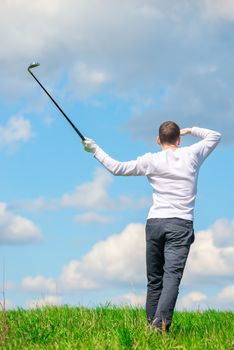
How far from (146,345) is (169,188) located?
1.83 m

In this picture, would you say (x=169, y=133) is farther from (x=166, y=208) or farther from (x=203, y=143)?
(x=166, y=208)

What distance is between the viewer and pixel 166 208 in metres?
8.75

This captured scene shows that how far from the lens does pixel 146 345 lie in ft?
27.2

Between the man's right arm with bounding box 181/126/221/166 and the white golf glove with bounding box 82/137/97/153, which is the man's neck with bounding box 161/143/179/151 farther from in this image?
the white golf glove with bounding box 82/137/97/153

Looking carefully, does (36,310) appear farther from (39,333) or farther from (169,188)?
(169,188)

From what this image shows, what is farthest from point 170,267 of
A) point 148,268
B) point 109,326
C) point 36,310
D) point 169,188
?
point 36,310

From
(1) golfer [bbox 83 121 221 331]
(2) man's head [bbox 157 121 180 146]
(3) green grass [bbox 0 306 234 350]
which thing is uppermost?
(2) man's head [bbox 157 121 180 146]

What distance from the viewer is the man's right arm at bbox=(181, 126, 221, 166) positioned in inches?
357

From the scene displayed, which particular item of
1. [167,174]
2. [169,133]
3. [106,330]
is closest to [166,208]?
[167,174]

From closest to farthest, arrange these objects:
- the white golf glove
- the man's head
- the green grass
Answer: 1. the green grass
2. the white golf glove
3. the man's head

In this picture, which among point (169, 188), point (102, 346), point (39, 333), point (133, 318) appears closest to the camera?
point (102, 346)

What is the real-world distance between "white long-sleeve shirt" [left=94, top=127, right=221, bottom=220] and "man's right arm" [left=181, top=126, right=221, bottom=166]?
2.7 inches

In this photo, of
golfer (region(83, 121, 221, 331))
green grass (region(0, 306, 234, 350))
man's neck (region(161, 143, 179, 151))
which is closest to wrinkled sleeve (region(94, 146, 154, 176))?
golfer (region(83, 121, 221, 331))

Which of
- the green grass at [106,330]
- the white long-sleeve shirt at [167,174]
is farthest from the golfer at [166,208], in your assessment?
the green grass at [106,330]
